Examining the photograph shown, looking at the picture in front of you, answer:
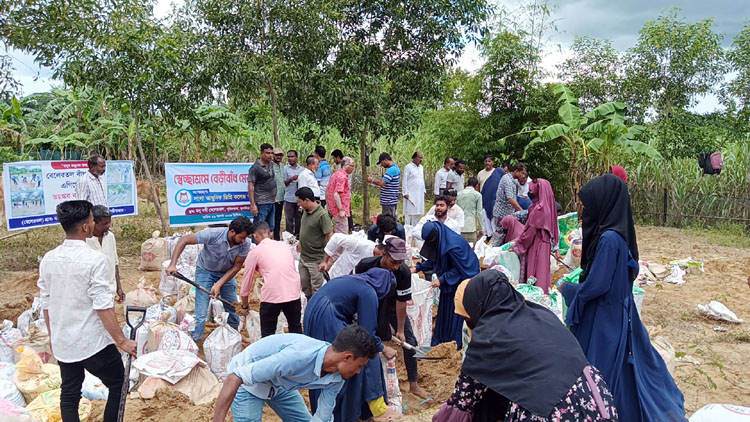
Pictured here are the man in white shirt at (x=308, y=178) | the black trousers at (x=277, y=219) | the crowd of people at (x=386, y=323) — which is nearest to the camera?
the crowd of people at (x=386, y=323)

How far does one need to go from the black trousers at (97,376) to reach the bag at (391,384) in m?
1.79

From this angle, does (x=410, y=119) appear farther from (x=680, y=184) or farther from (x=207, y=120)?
(x=680, y=184)

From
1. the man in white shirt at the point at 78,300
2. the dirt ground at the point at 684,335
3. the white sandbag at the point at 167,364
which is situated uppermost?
the man in white shirt at the point at 78,300

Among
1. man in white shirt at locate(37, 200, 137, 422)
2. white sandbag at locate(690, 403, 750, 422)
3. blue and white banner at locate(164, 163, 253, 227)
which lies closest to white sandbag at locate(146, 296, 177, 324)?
man in white shirt at locate(37, 200, 137, 422)

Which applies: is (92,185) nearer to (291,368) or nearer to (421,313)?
(421,313)

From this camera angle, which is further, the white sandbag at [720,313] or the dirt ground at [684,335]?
the white sandbag at [720,313]

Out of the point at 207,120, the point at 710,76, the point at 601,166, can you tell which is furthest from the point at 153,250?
the point at 710,76

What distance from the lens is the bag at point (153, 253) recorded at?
7.86 m

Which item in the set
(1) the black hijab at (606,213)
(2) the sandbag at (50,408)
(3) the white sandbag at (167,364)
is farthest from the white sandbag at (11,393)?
(1) the black hijab at (606,213)

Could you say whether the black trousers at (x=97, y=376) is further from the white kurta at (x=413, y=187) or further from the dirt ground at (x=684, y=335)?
the white kurta at (x=413, y=187)

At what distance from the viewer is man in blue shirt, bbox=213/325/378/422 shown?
2709 millimetres

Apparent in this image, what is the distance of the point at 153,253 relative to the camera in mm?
7852

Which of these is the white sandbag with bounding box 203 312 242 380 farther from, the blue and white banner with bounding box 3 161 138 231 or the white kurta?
the white kurta

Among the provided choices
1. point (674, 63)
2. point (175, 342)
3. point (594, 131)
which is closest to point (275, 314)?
point (175, 342)
